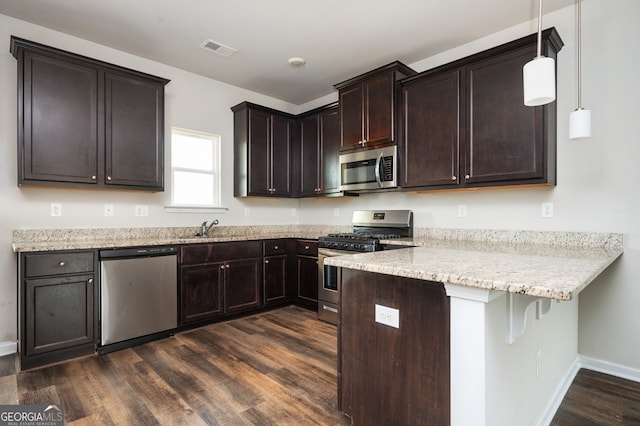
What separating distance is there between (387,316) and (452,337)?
0.32 m

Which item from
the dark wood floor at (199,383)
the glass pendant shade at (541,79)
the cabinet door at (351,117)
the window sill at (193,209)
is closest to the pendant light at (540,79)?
the glass pendant shade at (541,79)

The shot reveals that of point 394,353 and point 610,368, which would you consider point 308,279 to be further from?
point 610,368

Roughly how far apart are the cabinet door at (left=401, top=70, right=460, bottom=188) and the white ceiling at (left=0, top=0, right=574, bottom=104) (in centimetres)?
47

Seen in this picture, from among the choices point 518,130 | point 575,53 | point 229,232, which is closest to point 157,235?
point 229,232

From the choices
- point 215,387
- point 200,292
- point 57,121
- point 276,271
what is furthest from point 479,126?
point 57,121

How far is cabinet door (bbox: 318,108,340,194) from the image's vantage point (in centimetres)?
408

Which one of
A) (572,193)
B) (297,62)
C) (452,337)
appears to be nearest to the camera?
(452,337)

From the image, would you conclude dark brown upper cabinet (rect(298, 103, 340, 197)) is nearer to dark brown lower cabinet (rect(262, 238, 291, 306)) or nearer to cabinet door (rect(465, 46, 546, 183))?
dark brown lower cabinet (rect(262, 238, 291, 306))

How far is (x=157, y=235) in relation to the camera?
11.7 ft

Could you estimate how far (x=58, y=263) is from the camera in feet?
8.36

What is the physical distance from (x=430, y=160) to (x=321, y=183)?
1546 mm

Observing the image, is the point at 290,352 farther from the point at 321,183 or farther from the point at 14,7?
the point at 14,7

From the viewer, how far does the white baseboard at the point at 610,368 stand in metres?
2.40

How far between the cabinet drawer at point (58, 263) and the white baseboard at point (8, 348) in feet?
2.65
